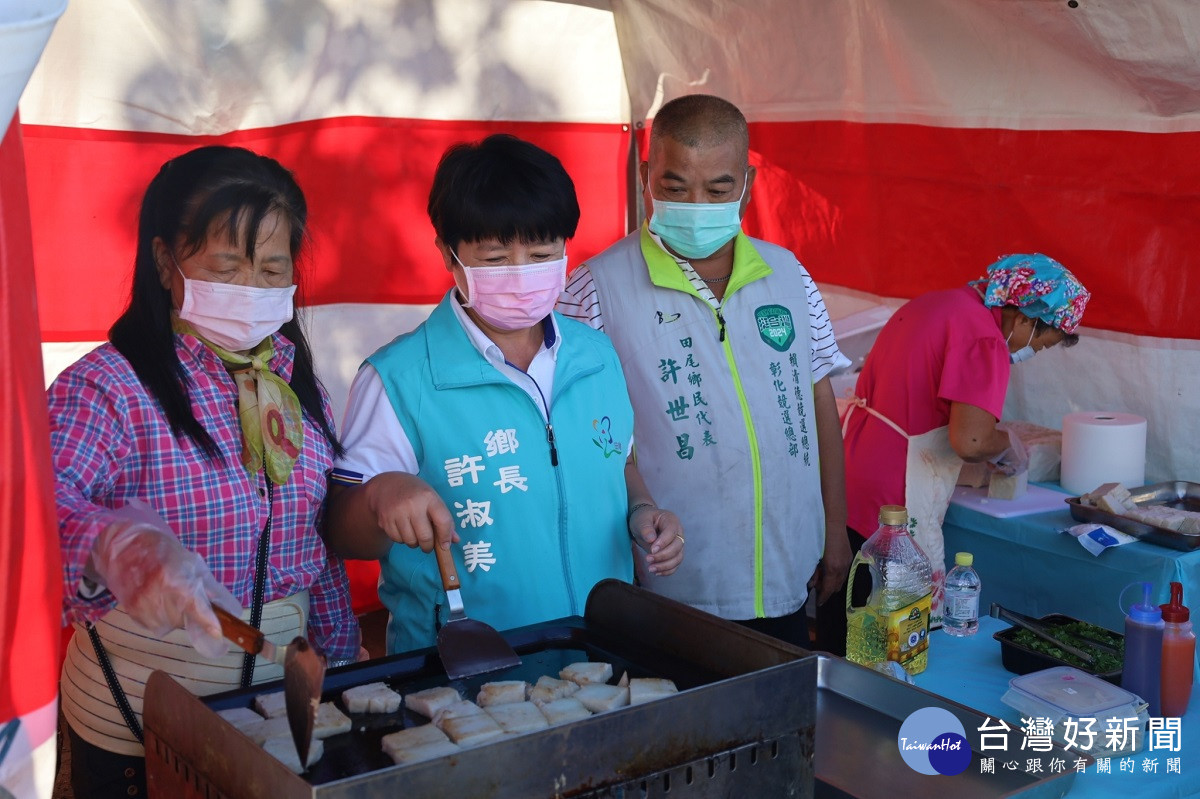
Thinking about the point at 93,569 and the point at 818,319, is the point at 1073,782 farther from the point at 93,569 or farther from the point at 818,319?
the point at 93,569

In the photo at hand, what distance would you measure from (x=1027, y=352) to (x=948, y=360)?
0.36 m

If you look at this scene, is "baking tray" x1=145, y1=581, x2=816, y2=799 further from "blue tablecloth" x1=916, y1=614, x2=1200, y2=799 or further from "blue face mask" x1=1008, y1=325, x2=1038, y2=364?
"blue face mask" x1=1008, y1=325, x2=1038, y2=364

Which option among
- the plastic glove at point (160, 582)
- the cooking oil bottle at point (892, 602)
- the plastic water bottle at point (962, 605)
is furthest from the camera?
the plastic water bottle at point (962, 605)

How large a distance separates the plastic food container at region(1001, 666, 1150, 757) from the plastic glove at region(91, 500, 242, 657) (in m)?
1.55

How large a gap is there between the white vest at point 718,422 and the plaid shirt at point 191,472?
1.03 meters

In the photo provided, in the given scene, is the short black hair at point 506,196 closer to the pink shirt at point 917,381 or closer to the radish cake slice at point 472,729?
the radish cake slice at point 472,729

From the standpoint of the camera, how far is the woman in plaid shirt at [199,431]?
181 cm

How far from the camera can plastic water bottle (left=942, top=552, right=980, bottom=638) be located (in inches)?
109

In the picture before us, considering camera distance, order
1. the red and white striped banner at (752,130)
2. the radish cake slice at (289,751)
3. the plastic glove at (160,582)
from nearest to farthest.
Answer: the plastic glove at (160,582) → the radish cake slice at (289,751) → the red and white striped banner at (752,130)

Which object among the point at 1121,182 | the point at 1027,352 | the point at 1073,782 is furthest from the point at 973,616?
the point at 1121,182

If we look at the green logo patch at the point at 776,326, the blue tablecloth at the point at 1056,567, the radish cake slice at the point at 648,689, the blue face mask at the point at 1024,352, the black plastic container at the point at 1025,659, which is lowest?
the blue tablecloth at the point at 1056,567

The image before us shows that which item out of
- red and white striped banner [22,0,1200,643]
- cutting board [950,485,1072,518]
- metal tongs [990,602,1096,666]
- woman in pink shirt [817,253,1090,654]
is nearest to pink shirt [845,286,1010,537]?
woman in pink shirt [817,253,1090,654]

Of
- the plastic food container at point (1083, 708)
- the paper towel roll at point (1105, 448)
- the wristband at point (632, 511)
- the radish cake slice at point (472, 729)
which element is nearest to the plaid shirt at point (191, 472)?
the radish cake slice at point (472, 729)

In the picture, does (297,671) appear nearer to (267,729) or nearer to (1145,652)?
(267,729)
